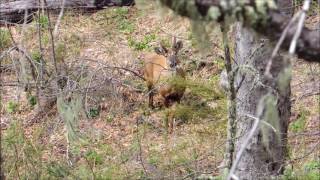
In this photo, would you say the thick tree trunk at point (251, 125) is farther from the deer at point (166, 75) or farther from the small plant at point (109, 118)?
the small plant at point (109, 118)

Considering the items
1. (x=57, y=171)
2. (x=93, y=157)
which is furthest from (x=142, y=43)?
(x=57, y=171)

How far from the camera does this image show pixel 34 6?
8297 mm

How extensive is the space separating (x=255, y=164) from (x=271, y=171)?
171 mm

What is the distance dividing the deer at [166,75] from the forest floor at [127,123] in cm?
16

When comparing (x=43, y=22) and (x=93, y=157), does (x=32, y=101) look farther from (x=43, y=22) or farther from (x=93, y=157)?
(x=93, y=157)

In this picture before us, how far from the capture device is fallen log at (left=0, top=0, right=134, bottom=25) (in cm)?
848

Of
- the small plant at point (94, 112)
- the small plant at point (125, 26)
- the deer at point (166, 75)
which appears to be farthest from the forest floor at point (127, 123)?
the small plant at point (125, 26)

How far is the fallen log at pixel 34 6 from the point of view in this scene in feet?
27.8

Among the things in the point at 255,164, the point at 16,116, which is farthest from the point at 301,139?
the point at 16,116

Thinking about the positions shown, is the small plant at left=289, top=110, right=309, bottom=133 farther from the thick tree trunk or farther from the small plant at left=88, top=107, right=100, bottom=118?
the small plant at left=88, top=107, right=100, bottom=118

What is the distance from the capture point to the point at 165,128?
7.59 metres

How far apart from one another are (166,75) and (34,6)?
206 cm

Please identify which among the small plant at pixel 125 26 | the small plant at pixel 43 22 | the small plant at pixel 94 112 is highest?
the small plant at pixel 43 22

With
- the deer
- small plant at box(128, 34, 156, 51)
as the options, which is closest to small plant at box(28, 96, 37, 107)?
the deer
